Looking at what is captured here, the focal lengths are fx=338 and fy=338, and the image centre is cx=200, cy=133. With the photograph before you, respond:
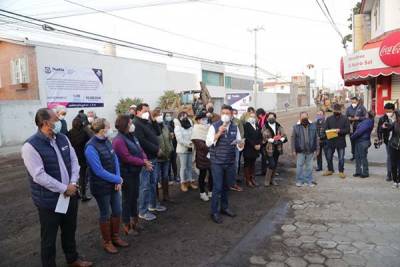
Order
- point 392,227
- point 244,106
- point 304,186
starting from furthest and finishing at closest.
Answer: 1. point 244,106
2. point 304,186
3. point 392,227

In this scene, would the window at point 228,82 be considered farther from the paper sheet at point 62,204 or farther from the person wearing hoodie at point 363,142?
the paper sheet at point 62,204

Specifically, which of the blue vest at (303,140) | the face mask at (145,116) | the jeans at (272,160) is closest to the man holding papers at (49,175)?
the face mask at (145,116)

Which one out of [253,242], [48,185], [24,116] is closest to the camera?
[48,185]

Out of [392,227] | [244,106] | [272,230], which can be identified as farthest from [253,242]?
[244,106]

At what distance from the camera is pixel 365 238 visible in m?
4.76

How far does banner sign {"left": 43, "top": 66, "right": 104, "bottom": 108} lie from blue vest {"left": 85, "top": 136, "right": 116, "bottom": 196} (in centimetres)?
1571

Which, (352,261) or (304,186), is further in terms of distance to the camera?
(304,186)

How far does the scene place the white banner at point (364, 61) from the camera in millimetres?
11773

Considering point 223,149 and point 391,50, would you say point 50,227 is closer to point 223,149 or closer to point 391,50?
point 223,149

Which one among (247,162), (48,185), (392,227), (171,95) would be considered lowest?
(392,227)

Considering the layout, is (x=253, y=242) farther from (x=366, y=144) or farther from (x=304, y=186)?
(x=366, y=144)

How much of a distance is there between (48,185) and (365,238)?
420 cm

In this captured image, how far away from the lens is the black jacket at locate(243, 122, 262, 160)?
25.8ft

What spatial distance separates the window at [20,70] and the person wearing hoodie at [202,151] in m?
16.2
